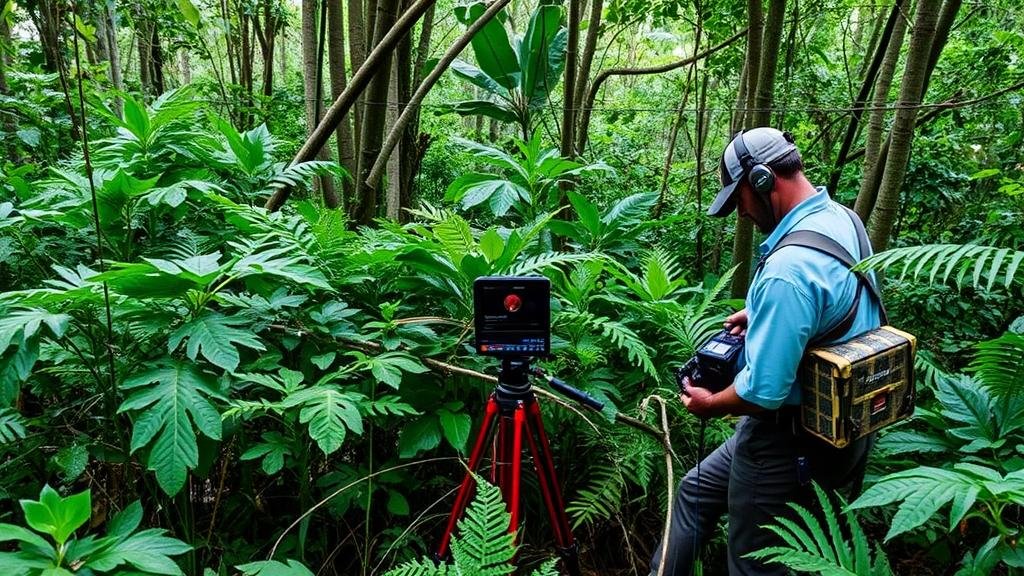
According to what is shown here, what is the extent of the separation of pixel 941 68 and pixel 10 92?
7297 mm

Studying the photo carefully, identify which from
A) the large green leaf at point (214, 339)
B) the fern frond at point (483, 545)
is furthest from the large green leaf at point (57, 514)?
the fern frond at point (483, 545)

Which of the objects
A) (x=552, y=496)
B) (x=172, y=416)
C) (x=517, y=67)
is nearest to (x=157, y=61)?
(x=517, y=67)

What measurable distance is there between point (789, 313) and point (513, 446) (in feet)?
3.11

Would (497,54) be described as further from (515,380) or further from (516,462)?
(516,462)

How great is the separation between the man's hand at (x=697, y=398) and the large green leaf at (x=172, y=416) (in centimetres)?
150

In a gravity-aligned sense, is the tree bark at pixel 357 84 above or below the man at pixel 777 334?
above

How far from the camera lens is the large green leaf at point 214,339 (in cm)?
174

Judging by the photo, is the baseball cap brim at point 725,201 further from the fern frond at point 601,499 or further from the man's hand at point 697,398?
the fern frond at point 601,499

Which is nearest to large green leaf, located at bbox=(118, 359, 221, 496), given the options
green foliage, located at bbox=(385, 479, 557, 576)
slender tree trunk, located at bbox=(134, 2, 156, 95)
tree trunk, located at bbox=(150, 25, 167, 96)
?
green foliage, located at bbox=(385, 479, 557, 576)

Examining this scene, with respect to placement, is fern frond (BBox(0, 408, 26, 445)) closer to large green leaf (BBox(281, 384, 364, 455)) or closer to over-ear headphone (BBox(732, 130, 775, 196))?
large green leaf (BBox(281, 384, 364, 455))

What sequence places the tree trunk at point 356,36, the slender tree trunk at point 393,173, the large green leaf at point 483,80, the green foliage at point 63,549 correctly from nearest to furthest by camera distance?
1. the green foliage at point 63,549
2. the tree trunk at point 356,36
3. the slender tree trunk at point 393,173
4. the large green leaf at point 483,80

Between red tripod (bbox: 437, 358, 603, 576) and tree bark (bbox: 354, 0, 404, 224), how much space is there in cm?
196

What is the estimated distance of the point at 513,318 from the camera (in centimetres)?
186

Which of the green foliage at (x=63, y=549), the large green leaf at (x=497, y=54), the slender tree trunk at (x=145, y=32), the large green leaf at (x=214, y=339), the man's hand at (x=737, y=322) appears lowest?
the green foliage at (x=63, y=549)
